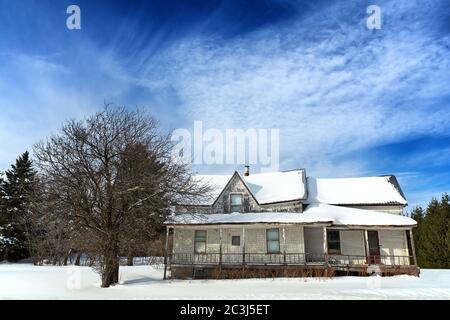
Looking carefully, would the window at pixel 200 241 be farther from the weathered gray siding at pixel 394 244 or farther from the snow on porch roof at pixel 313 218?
the weathered gray siding at pixel 394 244

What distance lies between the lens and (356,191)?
27828 millimetres

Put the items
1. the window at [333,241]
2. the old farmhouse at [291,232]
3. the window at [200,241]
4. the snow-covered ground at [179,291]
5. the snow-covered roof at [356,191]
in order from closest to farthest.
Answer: the snow-covered ground at [179,291] → the old farmhouse at [291,232] → the window at [333,241] → the window at [200,241] → the snow-covered roof at [356,191]

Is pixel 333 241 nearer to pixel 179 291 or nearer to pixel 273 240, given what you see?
pixel 273 240

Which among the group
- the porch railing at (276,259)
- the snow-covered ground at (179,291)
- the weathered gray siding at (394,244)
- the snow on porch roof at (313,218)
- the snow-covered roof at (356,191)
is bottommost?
the snow-covered ground at (179,291)

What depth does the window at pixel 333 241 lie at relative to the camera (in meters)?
23.9

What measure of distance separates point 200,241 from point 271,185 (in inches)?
295

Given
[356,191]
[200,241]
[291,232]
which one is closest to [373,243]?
[356,191]

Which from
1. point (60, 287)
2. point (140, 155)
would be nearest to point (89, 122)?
point (140, 155)

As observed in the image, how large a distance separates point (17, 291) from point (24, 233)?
22430mm

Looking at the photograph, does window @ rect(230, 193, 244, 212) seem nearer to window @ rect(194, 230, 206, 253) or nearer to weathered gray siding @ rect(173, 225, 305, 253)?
weathered gray siding @ rect(173, 225, 305, 253)

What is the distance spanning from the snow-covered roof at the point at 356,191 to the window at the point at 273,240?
477cm

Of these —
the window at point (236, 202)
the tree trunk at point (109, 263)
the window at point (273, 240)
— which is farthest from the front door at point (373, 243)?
the tree trunk at point (109, 263)

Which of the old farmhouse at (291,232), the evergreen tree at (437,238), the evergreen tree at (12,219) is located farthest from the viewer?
the evergreen tree at (12,219)

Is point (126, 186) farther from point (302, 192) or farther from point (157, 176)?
point (302, 192)
